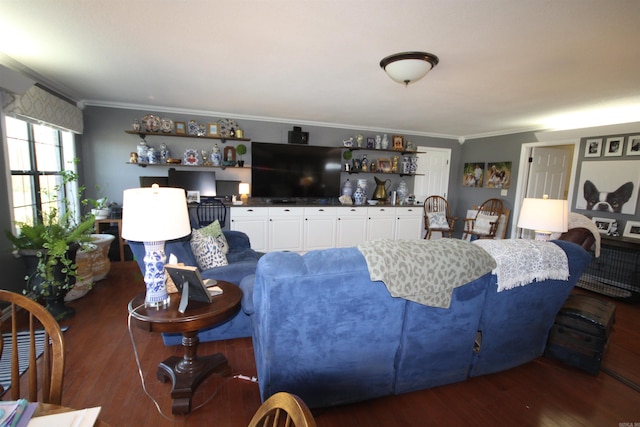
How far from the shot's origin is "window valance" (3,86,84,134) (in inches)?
96.6

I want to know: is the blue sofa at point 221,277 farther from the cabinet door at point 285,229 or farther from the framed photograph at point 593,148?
the framed photograph at point 593,148

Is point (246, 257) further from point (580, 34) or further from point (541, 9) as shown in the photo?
point (580, 34)

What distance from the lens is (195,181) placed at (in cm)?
423

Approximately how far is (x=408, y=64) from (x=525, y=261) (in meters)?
1.55

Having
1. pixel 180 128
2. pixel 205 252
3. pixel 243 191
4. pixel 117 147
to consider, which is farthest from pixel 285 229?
pixel 117 147

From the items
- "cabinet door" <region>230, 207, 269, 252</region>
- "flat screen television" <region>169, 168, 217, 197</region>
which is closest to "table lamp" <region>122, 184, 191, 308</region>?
"cabinet door" <region>230, 207, 269, 252</region>

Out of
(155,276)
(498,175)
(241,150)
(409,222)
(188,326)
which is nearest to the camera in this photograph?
(188,326)

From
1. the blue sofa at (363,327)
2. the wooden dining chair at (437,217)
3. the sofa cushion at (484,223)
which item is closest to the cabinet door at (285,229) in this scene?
the wooden dining chair at (437,217)

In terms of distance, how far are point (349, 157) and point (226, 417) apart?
13.9 feet

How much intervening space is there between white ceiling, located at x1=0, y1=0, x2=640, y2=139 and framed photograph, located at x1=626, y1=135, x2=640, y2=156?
0.29 meters

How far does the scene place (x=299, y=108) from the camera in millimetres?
3865

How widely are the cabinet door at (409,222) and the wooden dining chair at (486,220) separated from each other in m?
0.82

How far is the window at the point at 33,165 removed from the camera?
8.69 feet

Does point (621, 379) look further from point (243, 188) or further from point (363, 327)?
point (243, 188)
